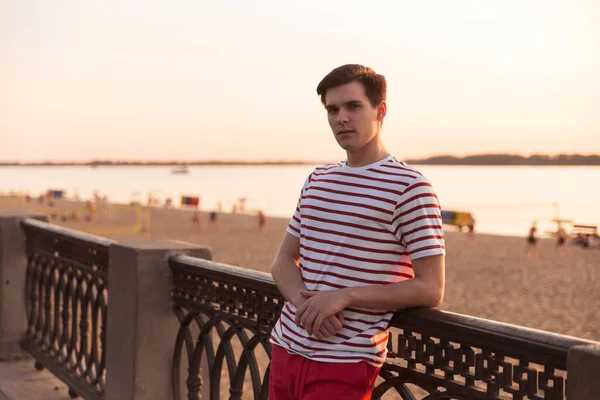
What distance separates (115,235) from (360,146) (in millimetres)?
31082

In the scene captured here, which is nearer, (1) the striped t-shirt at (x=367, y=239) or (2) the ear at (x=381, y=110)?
(1) the striped t-shirt at (x=367, y=239)

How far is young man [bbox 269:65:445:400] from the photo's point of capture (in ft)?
6.88

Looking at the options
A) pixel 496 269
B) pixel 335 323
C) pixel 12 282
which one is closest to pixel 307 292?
pixel 335 323

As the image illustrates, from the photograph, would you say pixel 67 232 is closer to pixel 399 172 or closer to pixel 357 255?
pixel 357 255

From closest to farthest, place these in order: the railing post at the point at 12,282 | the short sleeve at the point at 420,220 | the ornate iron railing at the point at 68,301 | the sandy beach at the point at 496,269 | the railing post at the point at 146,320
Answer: the short sleeve at the point at 420,220 < the railing post at the point at 146,320 < the ornate iron railing at the point at 68,301 < the railing post at the point at 12,282 < the sandy beach at the point at 496,269

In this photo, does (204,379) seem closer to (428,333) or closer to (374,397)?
(374,397)

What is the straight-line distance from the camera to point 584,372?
1613mm

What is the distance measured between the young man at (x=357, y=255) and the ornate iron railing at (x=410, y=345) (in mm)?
115

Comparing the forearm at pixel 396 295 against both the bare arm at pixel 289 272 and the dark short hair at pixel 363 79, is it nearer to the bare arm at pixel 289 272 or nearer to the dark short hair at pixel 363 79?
the bare arm at pixel 289 272

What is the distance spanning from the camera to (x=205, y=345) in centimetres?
348

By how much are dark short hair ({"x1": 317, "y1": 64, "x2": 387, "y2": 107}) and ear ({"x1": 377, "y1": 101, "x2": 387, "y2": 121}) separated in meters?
0.01

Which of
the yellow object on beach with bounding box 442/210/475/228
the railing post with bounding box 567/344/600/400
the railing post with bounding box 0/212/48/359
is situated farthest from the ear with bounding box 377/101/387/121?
the yellow object on beach with bounding box 442/210/475/228

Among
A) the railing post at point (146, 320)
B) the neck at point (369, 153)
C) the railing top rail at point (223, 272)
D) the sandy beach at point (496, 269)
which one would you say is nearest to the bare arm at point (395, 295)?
the neck at point (369, 153)

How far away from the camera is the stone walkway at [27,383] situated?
4.90m
